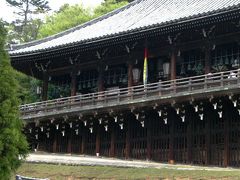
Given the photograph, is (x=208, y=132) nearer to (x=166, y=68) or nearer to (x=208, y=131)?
(x=208, y=131)

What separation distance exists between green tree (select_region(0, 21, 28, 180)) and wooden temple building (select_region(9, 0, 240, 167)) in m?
10.8

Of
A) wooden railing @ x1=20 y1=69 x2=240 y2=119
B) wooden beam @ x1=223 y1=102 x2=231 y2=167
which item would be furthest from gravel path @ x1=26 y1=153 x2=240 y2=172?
wooden railing @ x1=20 y1=69 x2=240 y2=119

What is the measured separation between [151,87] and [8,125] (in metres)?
11.7

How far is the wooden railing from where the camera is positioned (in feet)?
90.9

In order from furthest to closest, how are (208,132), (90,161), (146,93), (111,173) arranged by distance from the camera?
1. (90,161)
2. (146,93)
3. (208,132)
4. (111,173)

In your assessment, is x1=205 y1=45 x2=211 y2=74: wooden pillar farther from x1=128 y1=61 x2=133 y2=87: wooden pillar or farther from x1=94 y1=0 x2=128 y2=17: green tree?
x1=94 y1=0 x2=128 y2=17: green tree

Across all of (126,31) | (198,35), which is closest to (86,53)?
(126,31)

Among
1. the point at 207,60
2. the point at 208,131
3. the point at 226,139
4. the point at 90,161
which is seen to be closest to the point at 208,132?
the point at 208,131

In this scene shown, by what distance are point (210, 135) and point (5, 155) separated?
13.1 m

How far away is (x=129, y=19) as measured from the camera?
1540 inches

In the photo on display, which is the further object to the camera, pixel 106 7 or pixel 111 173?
pixel 106 7

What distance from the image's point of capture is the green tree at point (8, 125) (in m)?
19.4

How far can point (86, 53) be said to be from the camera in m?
35.8

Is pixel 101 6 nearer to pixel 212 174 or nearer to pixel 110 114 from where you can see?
pixel 110 114
